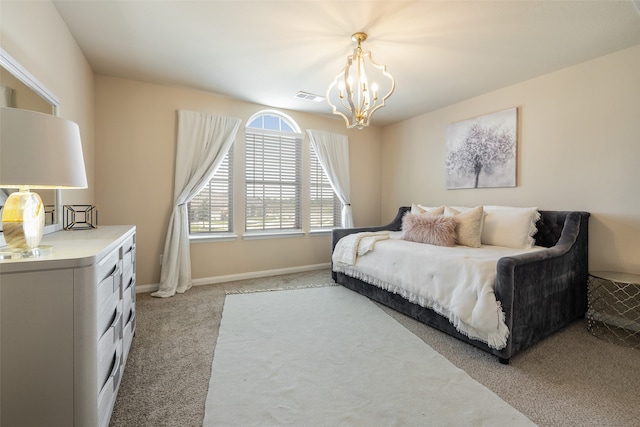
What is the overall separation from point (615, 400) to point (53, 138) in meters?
3.03

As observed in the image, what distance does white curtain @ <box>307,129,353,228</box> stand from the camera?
4.32m

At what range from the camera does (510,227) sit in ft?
9.24

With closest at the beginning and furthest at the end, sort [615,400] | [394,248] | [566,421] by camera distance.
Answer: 1. [566,421]
2. [615,400]
3. [394,248]

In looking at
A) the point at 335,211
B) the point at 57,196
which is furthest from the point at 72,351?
the point at 335,211

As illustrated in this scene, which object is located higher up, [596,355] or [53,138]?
[53,138]

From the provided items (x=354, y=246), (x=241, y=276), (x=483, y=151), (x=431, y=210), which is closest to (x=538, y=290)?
(x=431, y=210)

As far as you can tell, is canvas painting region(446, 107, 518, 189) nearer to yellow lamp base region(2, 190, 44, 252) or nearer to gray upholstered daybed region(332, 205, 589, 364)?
gray upholstered daybed region(332, 205, 589, 364)

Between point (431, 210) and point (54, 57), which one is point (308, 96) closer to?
point (431, 210)

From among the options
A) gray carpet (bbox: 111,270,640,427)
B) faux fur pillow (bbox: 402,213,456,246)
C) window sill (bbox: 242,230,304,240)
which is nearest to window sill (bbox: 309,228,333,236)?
window sill (bbox: 242,230,304,240)

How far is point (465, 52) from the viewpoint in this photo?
2486mm

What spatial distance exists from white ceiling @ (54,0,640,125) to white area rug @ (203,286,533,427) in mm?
2428

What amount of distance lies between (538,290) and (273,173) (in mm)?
3278

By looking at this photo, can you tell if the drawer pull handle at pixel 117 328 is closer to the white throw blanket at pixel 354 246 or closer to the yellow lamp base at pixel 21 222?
the yellow lamp base at pixel 21 222

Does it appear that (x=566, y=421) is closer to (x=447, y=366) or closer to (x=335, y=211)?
(x=447, y=366)
